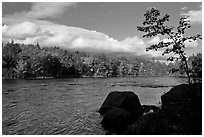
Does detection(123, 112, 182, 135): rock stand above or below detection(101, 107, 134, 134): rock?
above

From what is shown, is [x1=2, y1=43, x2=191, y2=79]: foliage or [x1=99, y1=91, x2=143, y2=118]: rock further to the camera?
[x1=2, y1=43, x2=191, y2=79]: foliage

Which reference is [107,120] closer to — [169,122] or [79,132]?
[79,132]

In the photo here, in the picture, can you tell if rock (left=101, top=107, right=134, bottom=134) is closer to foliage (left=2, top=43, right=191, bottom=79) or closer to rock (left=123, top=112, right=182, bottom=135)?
rock (left=123, top=112, right=182, bottom=135)

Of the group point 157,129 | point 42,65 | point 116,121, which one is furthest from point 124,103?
point 42,65

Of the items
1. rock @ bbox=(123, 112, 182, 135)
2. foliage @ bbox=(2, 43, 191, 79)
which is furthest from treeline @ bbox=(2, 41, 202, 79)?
rock @ bbox=(123, 112, 182, 135)

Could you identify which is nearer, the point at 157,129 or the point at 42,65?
the point at 157,129

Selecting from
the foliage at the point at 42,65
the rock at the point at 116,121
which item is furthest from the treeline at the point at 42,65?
the rock at the point at 116,121

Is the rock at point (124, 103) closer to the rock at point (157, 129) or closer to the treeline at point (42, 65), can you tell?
the rock at point (157, 129)

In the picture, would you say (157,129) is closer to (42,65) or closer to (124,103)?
(124,103)
